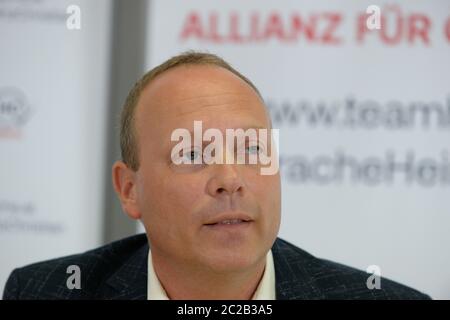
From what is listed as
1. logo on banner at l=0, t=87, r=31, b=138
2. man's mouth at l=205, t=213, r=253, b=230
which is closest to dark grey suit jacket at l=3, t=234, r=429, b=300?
man's mouth at l=205, t=213, r=253, b=230

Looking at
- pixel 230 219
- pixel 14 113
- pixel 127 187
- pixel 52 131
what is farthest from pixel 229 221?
pixel 14 113

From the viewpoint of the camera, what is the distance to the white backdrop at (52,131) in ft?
11.6

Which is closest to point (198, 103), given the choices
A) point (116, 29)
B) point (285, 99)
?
point (285, 99)

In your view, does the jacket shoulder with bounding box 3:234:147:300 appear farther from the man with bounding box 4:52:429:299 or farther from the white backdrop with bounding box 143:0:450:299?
the white backdrop with bounding box 143:0:450:299

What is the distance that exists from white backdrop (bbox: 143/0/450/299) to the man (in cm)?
153

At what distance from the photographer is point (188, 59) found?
1.66m

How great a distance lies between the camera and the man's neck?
1.53 meters

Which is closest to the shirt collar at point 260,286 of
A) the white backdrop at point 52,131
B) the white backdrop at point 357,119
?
the white backdrop at point 357,119

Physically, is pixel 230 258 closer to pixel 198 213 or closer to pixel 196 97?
pixel 198 213

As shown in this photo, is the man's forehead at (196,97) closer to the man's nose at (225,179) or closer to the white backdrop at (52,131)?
the man's nose at (225,179)

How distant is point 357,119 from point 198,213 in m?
2.03

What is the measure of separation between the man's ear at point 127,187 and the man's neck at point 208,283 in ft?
0.42
